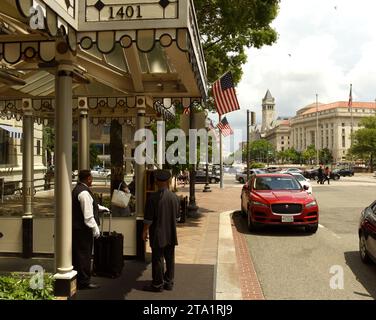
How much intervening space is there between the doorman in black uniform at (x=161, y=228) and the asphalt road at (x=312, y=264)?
151 cm

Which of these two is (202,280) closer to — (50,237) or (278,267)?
(278,267)

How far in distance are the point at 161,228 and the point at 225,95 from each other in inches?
362

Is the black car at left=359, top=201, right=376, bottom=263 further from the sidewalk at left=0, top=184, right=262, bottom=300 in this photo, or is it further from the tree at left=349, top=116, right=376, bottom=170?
the tree at left=349, top=116, right=376, bottom=170

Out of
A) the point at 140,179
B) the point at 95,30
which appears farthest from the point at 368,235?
the point at 95,30

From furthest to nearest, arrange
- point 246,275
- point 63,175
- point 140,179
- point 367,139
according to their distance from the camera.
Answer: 1. point 367,139
2. point 140,179
3. point 246,275
4. point 63,175

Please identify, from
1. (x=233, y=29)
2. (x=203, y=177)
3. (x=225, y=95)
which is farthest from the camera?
(x=203, y=177)

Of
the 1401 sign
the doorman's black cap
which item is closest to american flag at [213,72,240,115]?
the doorman's black cap

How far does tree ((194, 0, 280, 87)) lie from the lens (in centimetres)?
1544

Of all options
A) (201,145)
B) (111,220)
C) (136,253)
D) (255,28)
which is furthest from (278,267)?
(201,145)

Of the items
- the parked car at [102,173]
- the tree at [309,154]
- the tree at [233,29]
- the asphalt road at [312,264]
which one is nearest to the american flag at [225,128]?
the tree at [233,29]

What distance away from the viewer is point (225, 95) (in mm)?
14438

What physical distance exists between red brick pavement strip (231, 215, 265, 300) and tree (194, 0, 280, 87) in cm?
896

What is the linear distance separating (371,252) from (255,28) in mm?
12519

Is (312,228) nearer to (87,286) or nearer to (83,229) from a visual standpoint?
(87,286)
